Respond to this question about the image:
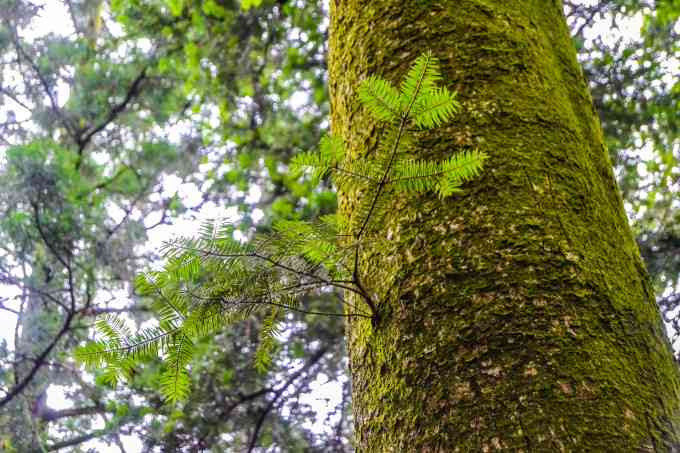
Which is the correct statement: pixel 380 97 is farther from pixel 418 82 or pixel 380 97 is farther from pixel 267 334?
pixel 267 334

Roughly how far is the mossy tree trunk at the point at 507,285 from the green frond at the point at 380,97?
0.75ft

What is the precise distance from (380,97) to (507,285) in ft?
1.13

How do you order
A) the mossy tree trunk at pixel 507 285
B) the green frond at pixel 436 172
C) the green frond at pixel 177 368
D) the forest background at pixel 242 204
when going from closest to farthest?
the mossy tree trunk at pixel 507 285, the green frond at pixel 436 172, the green frond at pixel 177 368, the forest background at pixel 242 204

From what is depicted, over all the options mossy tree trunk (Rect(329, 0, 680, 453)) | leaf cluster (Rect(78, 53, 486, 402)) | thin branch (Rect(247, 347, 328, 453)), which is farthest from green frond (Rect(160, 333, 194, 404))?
thin branch (Rect(247, 347, 328, 453))

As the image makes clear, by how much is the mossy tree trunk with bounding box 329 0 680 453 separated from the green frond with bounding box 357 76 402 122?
23 centimetres

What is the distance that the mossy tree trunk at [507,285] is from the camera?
31.0 inches

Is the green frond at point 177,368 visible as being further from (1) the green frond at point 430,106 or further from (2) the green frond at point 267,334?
(1) the green frond at point 430,106

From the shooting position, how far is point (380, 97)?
85 centimetres

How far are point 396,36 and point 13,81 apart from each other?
29.8 ft

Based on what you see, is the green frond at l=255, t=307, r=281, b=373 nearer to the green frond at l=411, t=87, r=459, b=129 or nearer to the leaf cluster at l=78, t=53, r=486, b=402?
the leaf cluster at l=78, t=53, r=486, b=402

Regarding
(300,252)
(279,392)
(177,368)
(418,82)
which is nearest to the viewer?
(418,82)

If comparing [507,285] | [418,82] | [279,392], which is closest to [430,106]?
[418,82]

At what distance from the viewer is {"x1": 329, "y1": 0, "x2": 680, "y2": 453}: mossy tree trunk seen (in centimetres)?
79

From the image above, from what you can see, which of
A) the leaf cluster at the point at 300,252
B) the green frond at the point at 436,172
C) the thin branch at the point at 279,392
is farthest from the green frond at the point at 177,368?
the thin branch at the point at 279,392
